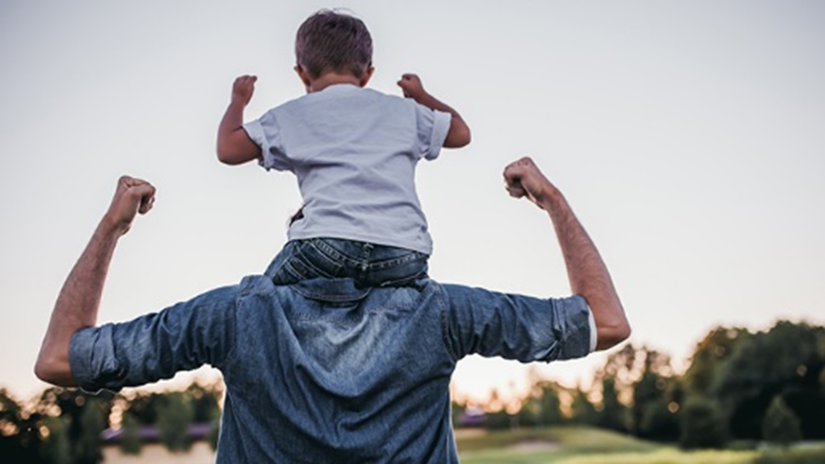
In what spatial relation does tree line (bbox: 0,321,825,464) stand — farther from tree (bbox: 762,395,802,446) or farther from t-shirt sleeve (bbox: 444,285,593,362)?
t-shirt sleeve (bbox: 444,285,593,362)

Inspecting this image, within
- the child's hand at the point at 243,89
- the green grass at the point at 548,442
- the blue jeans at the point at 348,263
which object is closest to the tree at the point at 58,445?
the green grass at the point at 548,442

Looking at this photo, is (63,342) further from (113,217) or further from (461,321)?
(461,321)

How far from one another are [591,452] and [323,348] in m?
76.0

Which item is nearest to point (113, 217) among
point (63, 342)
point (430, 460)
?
point (63, 342)

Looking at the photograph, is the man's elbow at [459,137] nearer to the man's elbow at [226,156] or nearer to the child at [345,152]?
the child at [345,152]

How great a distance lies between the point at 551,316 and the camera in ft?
8.65

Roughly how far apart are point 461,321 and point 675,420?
73736 mm

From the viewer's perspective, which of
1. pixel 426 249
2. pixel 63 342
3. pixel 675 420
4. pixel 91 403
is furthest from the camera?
pixel 675 420

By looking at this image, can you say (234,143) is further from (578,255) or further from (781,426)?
(781,426)

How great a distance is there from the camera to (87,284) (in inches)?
104

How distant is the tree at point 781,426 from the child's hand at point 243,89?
6277cm

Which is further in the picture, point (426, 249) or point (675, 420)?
point (675, 420)

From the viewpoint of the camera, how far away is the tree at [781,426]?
59938 millimetres

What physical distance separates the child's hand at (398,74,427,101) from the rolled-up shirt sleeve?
3.25ft
